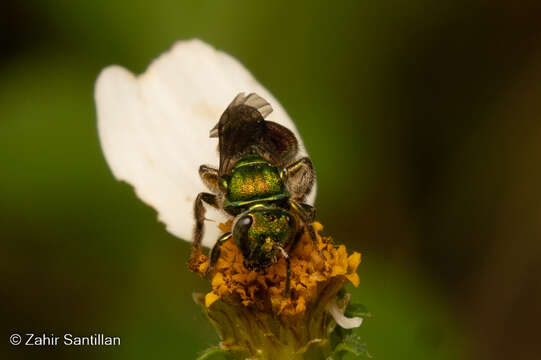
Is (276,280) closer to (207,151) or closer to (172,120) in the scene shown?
(207,151)

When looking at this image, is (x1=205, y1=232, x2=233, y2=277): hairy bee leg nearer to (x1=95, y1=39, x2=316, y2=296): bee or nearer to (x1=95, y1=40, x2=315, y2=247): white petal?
(x1=95, y1=39, x2=316, y2=296): bee

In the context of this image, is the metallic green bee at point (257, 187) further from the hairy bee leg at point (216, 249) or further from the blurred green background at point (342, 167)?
the blurred green background at point (342, 167)

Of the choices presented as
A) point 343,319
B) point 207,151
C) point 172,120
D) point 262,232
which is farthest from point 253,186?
point 172,120

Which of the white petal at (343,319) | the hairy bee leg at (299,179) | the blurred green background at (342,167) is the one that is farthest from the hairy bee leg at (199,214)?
the blurred green background at (342,167)

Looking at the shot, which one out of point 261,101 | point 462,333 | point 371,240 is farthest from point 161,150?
point 462,333

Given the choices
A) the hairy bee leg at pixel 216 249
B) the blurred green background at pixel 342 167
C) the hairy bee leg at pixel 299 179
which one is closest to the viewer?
the hairy bee leg at pixel 216 249

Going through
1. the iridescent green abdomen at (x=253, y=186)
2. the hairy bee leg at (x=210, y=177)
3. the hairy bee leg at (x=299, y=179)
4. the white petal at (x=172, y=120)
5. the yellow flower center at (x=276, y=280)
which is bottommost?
the yellow flower center at (x=276, y=280)

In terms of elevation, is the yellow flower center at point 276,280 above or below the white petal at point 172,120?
below

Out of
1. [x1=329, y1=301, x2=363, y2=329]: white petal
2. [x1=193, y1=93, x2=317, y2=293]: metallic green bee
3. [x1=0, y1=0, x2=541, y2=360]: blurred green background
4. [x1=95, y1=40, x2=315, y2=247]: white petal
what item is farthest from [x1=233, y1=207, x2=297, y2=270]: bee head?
[x1=0, y1=0, x2=541, y2=360]: blurred green background
